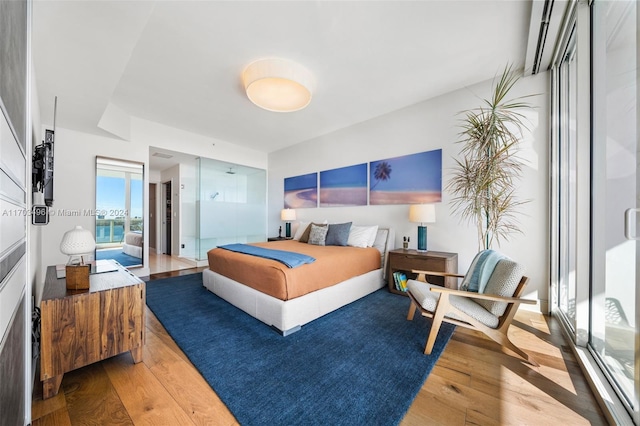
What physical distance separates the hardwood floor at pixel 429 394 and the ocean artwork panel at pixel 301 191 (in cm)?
365

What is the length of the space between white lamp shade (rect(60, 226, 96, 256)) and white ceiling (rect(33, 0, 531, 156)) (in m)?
1.46

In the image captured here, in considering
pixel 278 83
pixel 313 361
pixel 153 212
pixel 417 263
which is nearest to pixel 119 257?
pixel 153 212

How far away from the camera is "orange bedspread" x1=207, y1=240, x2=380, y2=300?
7.15 ft

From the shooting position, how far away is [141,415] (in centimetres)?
128

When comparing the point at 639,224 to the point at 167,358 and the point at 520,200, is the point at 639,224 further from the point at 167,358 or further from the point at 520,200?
the point at 167,358

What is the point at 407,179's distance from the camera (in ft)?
12.1

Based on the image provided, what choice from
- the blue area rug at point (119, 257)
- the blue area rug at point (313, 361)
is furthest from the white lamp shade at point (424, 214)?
the blue area rug at point (119, 257)

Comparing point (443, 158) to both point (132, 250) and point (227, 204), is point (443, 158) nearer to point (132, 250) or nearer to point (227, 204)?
point (227, 204)

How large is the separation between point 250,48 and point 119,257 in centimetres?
403

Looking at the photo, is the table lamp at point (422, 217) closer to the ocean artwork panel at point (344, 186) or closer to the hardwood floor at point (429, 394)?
the ocean artwork panel at point (344, 186)

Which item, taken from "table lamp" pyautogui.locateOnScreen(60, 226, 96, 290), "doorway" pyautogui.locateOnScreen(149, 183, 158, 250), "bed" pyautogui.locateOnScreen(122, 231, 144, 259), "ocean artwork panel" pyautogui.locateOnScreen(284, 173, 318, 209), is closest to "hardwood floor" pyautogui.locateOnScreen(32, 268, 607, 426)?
"table lamp" pyautogui.locateOnScreen(60, 226, 96, 290)

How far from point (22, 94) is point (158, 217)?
257 inches

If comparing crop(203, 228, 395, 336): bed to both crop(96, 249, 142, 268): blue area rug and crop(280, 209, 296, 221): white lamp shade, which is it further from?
crop(280, 209, 296, 221): white lamp shade

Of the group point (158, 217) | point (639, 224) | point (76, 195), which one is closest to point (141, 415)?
point (639, 224)
